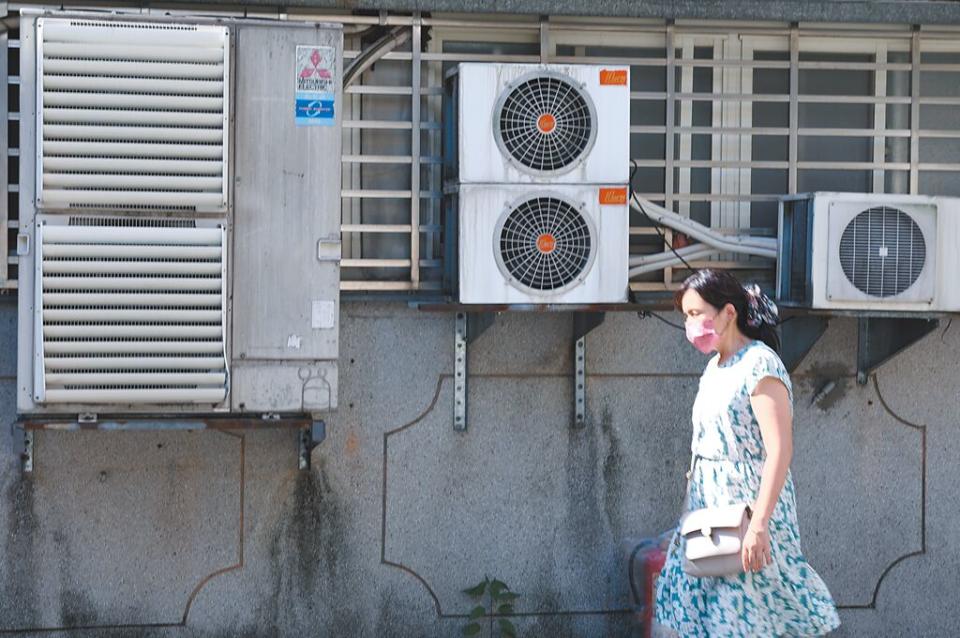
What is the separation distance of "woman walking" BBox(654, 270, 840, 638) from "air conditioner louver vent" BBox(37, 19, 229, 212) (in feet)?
7.19

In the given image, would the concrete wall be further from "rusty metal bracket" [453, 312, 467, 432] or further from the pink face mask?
the pink face mask

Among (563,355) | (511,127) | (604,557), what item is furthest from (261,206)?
(604,557)

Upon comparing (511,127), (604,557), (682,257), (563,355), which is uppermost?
(511,127)

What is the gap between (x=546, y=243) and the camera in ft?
22.1

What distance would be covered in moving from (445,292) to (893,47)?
2.65 metres

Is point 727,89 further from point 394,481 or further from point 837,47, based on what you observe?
point 394,481

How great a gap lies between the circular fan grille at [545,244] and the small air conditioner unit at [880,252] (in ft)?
3.50

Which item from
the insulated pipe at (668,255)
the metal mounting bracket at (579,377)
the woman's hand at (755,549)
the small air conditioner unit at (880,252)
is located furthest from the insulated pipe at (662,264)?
the woman's hand at (755,549)

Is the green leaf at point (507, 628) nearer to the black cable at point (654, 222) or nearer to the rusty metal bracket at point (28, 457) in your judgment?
the black cable at point (654, 222)

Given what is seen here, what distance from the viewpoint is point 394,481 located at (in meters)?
7.15

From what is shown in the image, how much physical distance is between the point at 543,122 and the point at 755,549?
92.9 inches

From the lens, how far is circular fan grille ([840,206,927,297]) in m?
6.87

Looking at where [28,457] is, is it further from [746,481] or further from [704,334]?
[746,481]

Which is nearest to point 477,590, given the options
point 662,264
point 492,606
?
point 492,606
